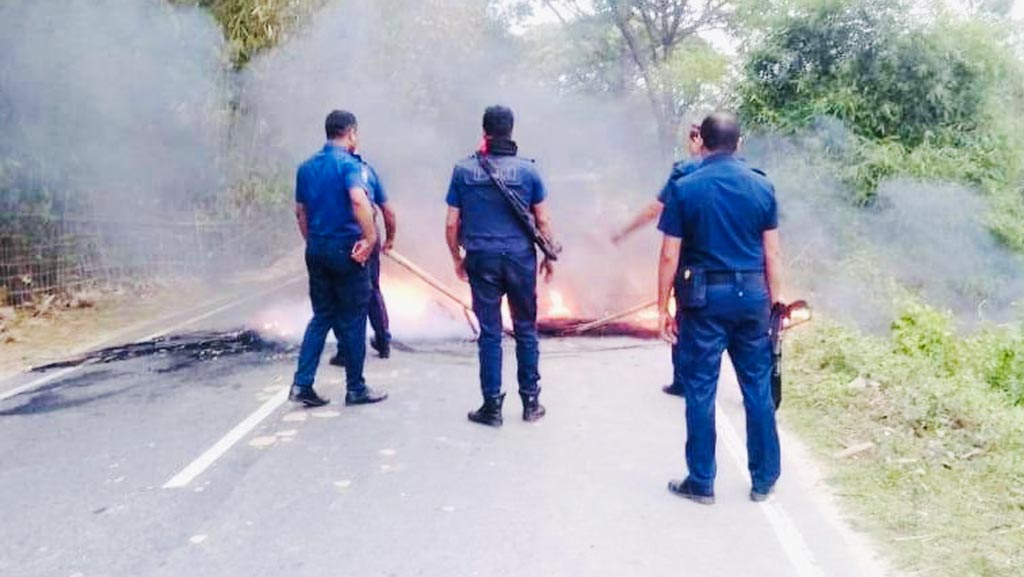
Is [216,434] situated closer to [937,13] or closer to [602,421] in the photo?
[602,421]

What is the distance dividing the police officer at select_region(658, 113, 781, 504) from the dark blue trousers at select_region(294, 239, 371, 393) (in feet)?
7.76

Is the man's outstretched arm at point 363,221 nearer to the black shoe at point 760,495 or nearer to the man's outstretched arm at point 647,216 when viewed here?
the man's outstretched arm at point 647,216

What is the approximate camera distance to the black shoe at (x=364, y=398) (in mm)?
6047

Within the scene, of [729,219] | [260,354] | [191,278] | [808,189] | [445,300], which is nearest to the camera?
[729,219]

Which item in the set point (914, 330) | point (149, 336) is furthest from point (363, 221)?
point (914, 330)

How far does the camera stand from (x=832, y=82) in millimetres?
12062

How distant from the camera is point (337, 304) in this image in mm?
5996

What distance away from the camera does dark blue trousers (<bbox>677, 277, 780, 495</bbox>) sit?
413 centimetres

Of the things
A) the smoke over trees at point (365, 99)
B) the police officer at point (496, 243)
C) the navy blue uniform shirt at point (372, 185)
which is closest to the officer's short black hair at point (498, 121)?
the police officer at point (496, 243)

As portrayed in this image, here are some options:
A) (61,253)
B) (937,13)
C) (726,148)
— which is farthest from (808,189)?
(61,253)

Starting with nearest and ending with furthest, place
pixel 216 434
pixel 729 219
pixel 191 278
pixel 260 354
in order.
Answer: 1. pixel 729 219
2. pixel 216 434
3. pixel 260 354
4. pixel 191 278

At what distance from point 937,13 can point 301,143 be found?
1012 cm

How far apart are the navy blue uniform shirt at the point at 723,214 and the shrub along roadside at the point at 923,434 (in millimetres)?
1376

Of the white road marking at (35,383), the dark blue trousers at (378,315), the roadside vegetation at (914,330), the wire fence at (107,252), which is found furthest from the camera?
the wire fence at (107,252)
